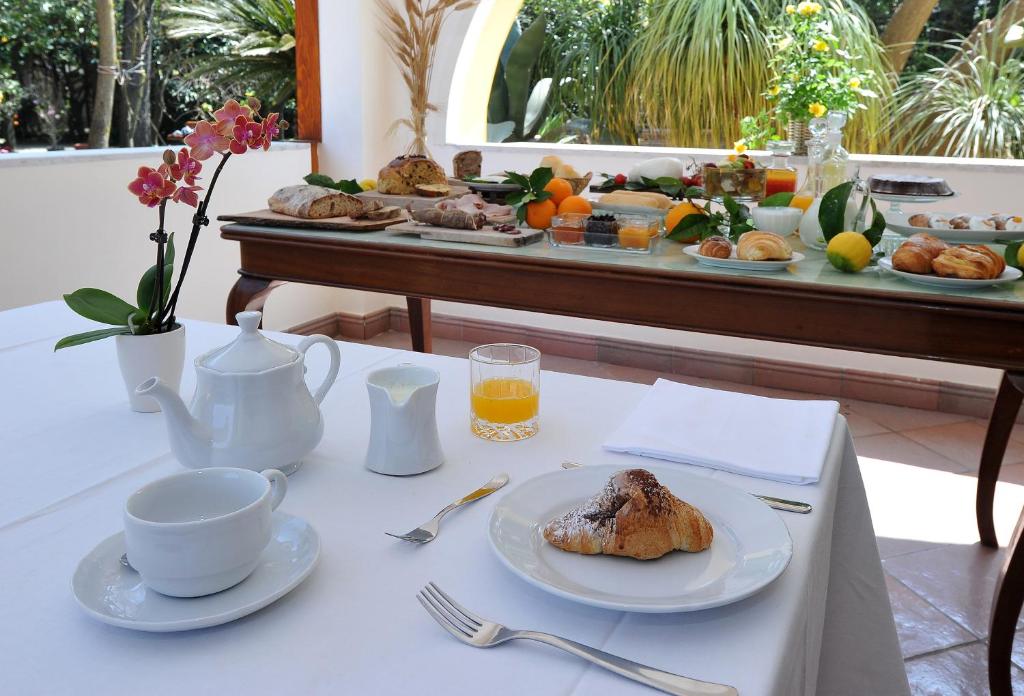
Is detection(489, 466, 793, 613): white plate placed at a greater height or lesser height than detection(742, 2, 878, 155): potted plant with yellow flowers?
lesser

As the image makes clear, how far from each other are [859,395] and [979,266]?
75.7 inches

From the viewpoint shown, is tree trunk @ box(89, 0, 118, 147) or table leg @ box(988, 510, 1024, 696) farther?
tree trunk @ box(89, 0, 118, 147)

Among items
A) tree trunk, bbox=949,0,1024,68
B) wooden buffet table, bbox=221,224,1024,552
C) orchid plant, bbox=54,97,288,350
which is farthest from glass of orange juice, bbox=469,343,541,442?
tree trunk, bbox=949,0,1024,68

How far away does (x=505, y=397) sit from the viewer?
99cm

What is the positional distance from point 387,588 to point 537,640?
0.14 meters

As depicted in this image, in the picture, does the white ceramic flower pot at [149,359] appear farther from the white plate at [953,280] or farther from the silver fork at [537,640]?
the white plate at [953,280]

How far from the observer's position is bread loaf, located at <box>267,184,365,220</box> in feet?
6.61

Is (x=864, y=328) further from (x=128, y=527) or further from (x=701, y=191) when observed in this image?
(x=128, y=527)

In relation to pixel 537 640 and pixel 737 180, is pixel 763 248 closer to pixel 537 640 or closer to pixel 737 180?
pixel 737 180

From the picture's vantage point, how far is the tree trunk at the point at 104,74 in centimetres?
441

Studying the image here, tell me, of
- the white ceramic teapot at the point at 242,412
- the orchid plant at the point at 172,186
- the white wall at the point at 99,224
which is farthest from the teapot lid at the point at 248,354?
the white wall at the point at 99,224

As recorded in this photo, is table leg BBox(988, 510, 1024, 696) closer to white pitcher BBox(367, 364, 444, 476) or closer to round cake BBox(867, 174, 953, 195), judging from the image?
round cake BBox(867, 174, 953, 195)

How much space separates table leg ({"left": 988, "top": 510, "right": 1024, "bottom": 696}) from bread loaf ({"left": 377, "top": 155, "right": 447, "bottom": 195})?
4.97ft

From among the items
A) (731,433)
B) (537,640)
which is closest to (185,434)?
(537,640)
